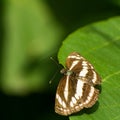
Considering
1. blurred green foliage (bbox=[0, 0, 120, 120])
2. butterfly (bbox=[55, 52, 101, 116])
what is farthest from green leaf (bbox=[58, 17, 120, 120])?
blurred green foliage (bbox=[0, 0, 120, 120])

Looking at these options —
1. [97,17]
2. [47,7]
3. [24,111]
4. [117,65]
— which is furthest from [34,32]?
[117,65]

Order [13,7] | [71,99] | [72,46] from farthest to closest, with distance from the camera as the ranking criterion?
[13,7] → [72,46] → [71,99]

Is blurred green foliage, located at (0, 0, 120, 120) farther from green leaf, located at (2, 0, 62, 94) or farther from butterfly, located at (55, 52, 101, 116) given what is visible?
butterfly, located at (55, 52, 101, 116)

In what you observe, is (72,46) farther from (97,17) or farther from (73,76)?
(97,17)

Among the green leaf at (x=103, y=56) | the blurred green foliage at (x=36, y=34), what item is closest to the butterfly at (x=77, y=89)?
the green leaf at (x=103, y=56)

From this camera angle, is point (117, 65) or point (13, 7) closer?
point (117, 65)

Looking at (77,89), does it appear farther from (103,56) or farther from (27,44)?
(27,44)

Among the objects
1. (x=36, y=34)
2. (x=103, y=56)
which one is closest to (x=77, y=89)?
(x=103, y=56)

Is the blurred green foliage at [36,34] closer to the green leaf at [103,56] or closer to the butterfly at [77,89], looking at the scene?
the green leaf at [103,56]

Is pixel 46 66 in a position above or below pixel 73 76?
below
